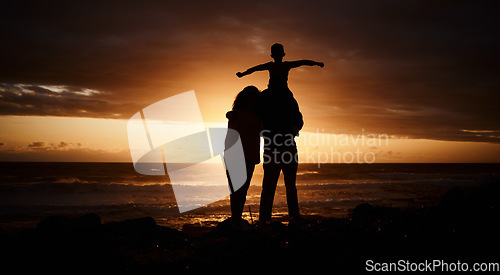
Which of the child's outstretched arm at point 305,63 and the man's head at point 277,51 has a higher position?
the man's head at point 277,51

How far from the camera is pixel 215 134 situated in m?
6.43

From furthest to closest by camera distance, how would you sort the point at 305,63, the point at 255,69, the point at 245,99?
the point at 255,69 → the point at 305,63 → the point at 245,99

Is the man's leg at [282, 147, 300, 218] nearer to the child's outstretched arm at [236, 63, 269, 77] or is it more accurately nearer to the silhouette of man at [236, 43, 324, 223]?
the silhouette of man at [236, 43, 324, 223]

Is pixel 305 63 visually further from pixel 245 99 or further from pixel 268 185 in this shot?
pixel 268 185

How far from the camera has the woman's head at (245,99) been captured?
5.93m

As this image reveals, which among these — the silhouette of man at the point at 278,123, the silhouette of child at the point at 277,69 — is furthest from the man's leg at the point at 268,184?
the silhouette of child at the point at 277,69

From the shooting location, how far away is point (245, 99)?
19.5 ft

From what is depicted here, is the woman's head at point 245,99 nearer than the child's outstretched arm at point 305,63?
Yes

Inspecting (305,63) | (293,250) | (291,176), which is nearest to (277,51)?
(305,63)

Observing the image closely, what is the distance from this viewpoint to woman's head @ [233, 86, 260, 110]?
5.93 m

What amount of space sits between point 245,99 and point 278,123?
898mm

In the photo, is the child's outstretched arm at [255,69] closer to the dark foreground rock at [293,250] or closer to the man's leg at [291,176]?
the man's leg at [291,176]

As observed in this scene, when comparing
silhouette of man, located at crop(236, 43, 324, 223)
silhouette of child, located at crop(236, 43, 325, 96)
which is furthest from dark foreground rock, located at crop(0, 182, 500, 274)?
silhouette of child, located at crop(236, 43, 325, 96)

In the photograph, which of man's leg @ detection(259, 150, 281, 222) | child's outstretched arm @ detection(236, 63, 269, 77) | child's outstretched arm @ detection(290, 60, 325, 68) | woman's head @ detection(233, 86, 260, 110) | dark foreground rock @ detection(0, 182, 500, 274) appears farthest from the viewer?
man's leg @ detection(259, 150, 281, 222)
